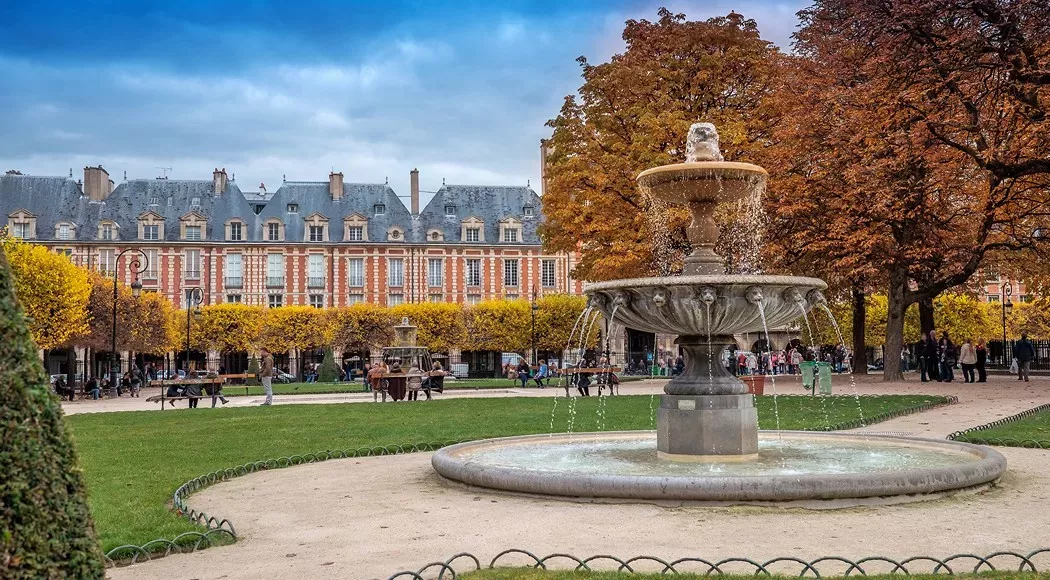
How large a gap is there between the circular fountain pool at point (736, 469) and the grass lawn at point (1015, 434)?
1.77m

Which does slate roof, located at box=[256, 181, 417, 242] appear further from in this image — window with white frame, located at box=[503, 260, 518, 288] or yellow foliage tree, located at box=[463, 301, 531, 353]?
yellow foliage tree, located at box=[463, 301, 531, 353]

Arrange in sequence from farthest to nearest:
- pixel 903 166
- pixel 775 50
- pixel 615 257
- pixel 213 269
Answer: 1. pixel 213 269
2. pixel 775 50
3. pixel 615 257
4. pixel 903 166

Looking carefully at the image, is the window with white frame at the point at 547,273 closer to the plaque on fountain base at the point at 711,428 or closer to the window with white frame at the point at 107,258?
the window with white frame at the point at 107,258

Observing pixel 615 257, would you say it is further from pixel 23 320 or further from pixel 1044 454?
pixel 23 320

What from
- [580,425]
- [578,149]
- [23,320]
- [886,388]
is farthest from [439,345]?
[23,320]

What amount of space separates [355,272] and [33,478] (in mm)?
59764

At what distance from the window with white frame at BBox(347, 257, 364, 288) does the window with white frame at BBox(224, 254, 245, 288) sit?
6.65m

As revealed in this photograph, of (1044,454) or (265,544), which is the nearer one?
(265,544)

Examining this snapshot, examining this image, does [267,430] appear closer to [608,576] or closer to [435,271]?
[608,576]

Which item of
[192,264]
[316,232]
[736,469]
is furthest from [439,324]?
[736,469]

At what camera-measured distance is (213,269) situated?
2392 inches

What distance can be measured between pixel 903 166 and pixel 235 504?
787 inches

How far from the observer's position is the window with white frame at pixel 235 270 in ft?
199

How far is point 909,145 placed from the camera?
64.7 ft
